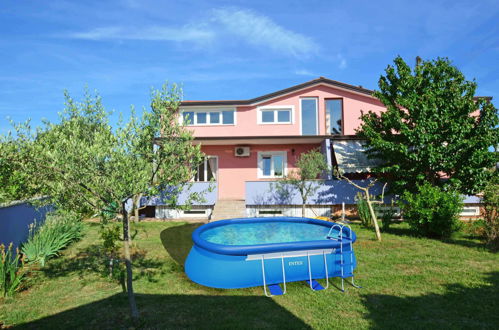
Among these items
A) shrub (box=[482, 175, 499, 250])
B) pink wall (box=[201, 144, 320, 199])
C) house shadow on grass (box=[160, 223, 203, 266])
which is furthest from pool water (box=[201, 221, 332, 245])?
pink wall (box=[201, 144, 320, 199])

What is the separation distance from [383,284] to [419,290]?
0.84 metres

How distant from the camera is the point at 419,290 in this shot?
733cm

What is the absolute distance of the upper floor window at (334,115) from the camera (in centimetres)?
2178

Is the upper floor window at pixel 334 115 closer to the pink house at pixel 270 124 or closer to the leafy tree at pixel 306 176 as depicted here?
the pink house at pixel 270 124

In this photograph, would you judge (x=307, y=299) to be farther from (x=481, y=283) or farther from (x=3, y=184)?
(x=3, y=184)

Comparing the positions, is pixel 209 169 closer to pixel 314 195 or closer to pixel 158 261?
pixel 314 195

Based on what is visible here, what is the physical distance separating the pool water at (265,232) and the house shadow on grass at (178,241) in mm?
1332

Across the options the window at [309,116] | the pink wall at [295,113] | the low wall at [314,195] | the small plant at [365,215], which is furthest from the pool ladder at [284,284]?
the pink wall at [295,113]

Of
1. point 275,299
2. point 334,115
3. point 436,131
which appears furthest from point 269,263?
point 334,115

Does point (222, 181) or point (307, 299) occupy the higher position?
point (222, 181)

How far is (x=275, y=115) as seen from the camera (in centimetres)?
2222

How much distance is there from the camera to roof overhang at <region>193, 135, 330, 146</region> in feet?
64.3

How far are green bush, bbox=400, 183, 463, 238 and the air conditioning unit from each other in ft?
38.3

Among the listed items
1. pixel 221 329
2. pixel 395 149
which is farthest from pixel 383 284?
pixel 395 149
